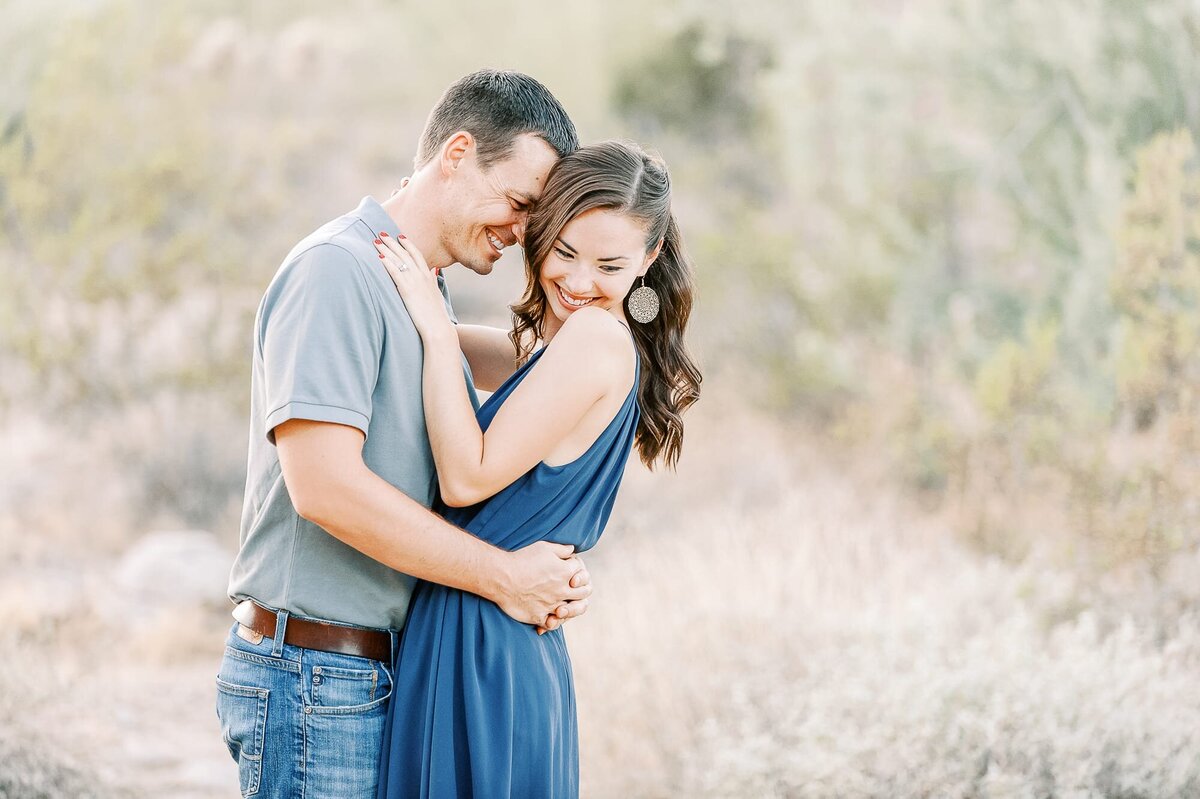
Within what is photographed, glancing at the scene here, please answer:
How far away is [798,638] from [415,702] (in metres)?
2.75

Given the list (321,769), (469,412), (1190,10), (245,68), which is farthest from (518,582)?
(245,68)

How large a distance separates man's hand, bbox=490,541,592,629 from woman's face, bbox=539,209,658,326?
50 cm

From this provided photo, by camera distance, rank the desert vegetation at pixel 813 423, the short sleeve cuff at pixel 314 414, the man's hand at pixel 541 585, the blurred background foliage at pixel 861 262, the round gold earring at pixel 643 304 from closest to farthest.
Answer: the short sleeve cuff at pixel 314 414, the man's hand at pixel 541 585, the round gold earring at pixel 643 304, the desert vegetation at pixel 813 423, the blurred background foliage at pixel 861 262

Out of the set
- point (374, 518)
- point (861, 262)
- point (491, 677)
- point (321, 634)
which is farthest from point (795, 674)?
point (861, 262)

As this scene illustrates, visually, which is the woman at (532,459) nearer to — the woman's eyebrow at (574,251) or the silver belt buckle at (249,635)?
the woman's eyebrow at (574,251)

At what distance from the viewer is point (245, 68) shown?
52.1ft

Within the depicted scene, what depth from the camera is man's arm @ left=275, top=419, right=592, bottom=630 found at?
1.88 metres

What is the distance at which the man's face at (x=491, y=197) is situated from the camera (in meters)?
2.22

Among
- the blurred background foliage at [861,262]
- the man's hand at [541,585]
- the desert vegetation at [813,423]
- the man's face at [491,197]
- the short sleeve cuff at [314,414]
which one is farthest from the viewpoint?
the blurred background foliage at [861,262]

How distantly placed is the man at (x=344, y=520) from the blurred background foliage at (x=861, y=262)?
390 centimetres

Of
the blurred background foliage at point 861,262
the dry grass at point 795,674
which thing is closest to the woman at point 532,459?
the dry grass at point 795,674

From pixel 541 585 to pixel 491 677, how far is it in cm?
19

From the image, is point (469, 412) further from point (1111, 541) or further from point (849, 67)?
point (849, 67)

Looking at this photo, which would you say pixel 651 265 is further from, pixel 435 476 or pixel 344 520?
pixel 344 520
